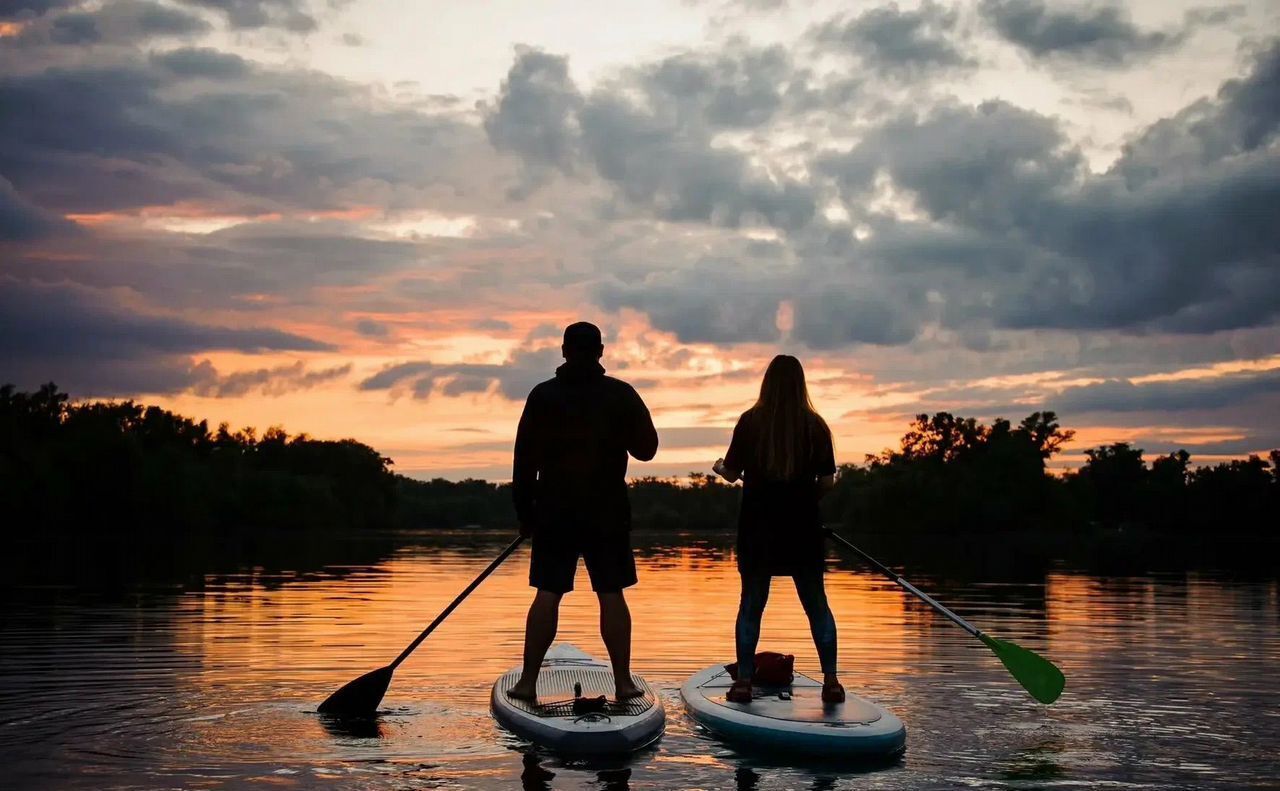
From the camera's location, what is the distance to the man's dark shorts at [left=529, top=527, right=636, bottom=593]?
8047 millimetres

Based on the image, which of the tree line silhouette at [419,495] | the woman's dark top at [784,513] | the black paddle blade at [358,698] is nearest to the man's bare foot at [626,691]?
the woman's dark top at [784,513]

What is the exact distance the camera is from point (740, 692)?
323 inches

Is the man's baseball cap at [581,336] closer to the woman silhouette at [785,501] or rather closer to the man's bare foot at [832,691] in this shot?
the woman silhouette at [785,501]

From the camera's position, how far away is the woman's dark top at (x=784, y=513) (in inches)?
322

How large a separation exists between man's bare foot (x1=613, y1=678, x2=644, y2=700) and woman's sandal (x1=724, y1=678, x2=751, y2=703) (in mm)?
580

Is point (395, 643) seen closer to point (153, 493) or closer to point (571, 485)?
point (571, 485)

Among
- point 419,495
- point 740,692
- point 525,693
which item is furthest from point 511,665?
A: point 419,495

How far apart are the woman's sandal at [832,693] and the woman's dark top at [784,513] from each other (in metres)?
0.75

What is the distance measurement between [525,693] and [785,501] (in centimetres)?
206

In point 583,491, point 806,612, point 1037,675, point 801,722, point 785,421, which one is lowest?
point 801,722

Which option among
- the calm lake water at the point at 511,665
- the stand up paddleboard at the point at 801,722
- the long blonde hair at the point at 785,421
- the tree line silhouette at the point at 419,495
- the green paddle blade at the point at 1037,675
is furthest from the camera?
the tree line silhouette at the point at 419,495

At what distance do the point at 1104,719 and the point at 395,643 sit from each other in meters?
7.59

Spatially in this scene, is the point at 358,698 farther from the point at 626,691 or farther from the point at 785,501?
the point at 785,501

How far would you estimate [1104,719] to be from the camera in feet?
27.0
